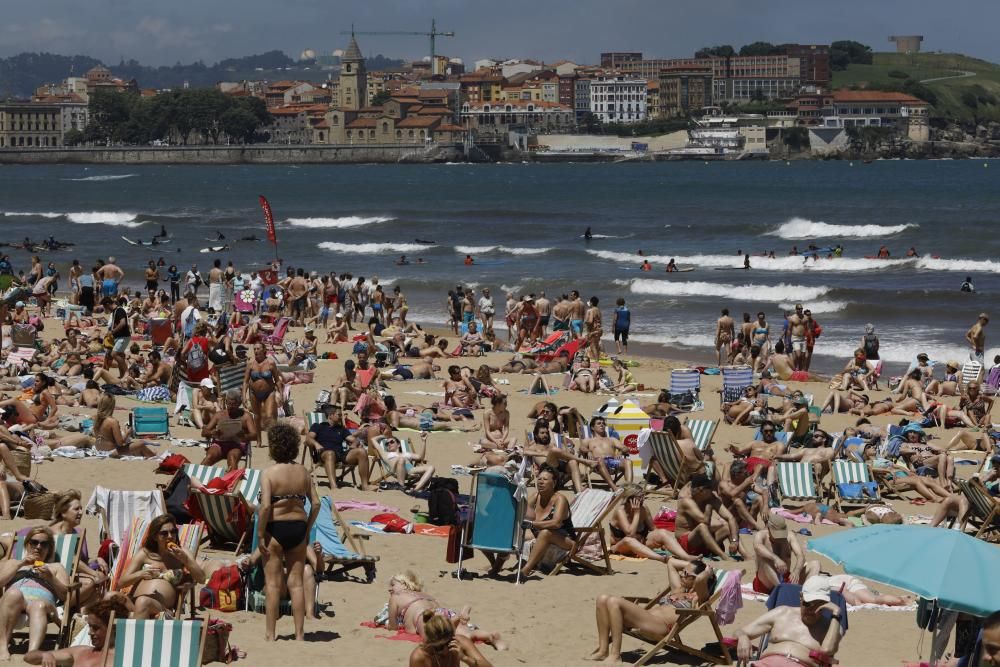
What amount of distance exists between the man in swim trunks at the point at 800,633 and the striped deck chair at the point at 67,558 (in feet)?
10.1

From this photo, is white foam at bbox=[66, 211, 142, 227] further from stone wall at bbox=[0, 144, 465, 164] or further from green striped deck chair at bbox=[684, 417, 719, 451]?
stone wall at bbox=[0, 144, 465, 164]

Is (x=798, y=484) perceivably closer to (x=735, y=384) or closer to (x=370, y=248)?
(x=735, y=384)

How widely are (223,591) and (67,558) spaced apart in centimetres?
83

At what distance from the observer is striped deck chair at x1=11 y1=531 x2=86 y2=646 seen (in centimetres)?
641

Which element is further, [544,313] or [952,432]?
[544,313]

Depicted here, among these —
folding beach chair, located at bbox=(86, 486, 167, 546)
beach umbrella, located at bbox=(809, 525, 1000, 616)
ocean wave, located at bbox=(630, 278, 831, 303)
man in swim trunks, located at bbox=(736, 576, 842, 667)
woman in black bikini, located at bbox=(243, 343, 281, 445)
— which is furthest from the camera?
ocean wave, located at bbox=(630, 278, 831, 303)

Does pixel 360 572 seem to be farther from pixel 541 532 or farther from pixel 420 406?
pixel 420 406

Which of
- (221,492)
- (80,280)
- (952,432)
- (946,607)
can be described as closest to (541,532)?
(221,492)

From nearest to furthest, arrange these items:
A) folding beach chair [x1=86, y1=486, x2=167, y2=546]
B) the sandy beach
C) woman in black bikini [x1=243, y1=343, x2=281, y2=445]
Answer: the sandy beach < folding beach chair [x1=86, y1=486, x2=167, y2=546] < woman in black bikini [x1=243, y1=343, x2=281, y2=445]

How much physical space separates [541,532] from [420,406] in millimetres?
6109

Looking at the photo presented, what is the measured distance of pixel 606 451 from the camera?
11000 mm

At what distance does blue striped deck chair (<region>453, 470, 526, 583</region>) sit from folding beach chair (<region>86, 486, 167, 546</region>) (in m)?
1.78

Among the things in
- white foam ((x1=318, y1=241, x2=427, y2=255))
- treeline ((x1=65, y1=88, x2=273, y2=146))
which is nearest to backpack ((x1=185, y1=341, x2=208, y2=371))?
white foam ((x1=318, y1=241, x2=427, y2=255))

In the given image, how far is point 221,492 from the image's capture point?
27.0 feet
